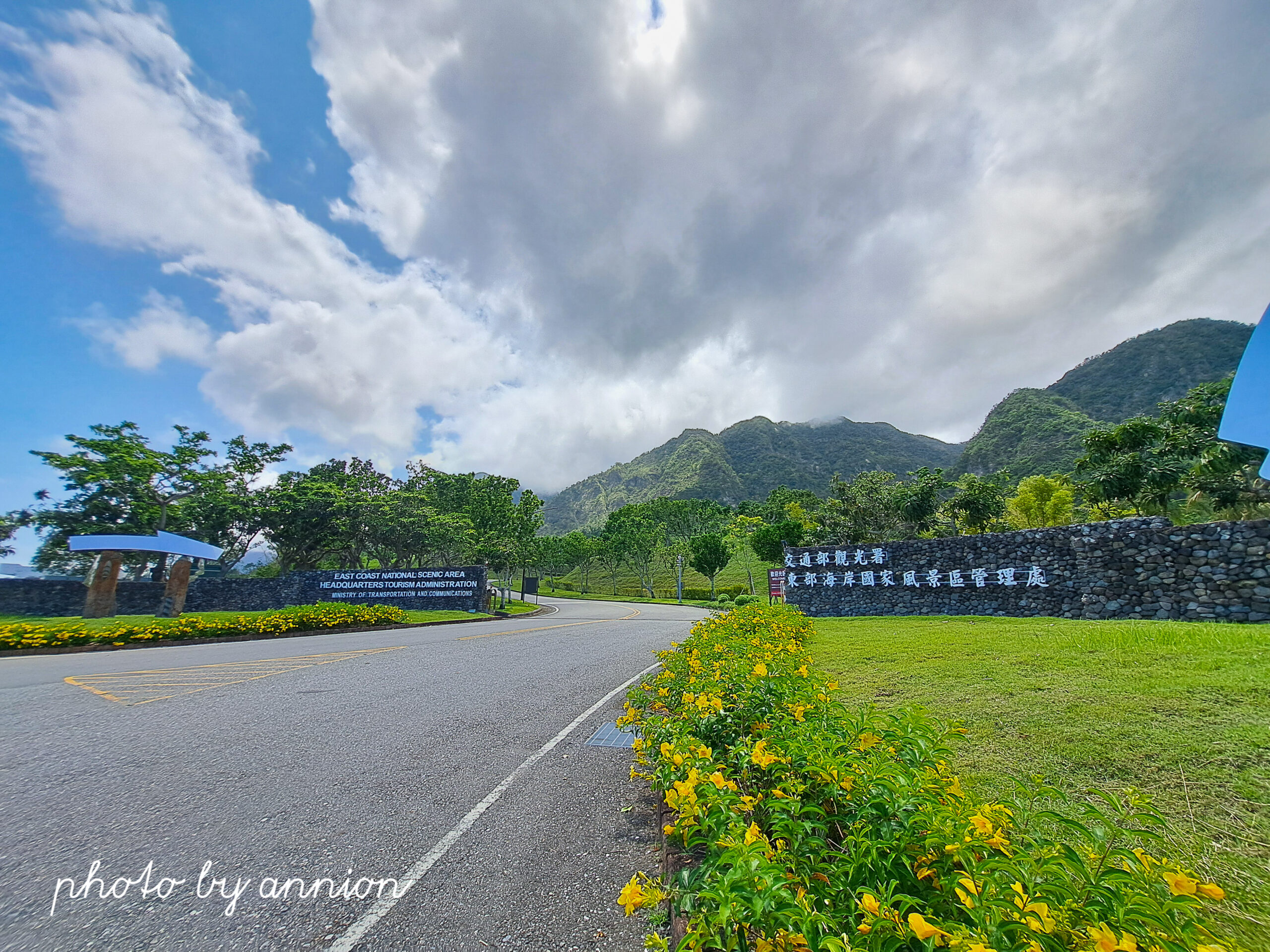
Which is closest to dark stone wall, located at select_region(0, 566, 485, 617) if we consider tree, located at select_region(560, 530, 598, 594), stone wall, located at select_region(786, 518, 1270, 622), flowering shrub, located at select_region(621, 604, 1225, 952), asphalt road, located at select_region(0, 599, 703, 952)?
stone wall, located at select_region(786, 518, 1270, 622)

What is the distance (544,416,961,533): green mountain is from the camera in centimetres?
12519

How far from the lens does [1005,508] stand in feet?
111

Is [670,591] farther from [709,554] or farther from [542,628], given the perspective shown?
[542,628]

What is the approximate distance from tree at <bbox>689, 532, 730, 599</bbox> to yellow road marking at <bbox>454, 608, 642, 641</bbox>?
19.0 meters

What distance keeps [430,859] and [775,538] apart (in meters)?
40.0

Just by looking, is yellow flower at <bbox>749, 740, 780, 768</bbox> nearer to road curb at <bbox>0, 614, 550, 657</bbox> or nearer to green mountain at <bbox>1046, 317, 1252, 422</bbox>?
road curb at <bbox>0, 614, 550, 657</bbox>

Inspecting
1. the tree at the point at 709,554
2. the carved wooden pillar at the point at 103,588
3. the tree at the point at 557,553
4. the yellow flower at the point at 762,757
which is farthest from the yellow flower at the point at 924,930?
the tree at the point at 557,553

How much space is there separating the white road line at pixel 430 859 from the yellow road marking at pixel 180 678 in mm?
5372

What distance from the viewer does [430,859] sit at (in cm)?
295

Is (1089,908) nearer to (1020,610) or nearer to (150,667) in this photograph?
(150,667)

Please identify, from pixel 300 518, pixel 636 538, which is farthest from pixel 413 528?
pixel 636 538

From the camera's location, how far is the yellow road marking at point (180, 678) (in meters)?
6.78

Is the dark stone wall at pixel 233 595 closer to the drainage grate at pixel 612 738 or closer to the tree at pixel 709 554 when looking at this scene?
the drainage grate at pixel 612 738

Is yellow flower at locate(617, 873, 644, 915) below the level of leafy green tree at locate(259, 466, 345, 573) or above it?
below
